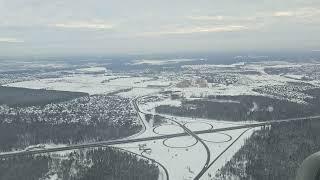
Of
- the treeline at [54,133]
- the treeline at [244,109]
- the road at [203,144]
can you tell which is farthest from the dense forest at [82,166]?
the treeline at [244,109]

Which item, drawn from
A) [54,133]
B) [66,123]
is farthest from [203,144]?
[66,123]

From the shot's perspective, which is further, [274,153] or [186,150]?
[186,150]

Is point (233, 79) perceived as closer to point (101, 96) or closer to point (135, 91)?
point (135, 91)

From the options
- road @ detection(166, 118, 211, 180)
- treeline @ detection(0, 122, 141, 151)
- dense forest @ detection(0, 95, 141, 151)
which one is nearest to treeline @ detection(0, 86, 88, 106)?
dense forest @ detection(0, 95, 141, 151)

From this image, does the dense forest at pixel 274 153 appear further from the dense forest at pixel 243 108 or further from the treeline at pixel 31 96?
the treeline at pixel 31 96

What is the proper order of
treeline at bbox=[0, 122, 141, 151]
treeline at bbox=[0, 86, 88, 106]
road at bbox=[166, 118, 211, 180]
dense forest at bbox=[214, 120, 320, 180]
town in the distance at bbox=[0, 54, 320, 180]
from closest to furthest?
dense forest at bbox=[214, 120, 320, 180], road at bbox=[166, 118, 211, 180], town in the distance at bbox=[0, 54, 320, 180], treeline at bbox=[0, 122, 141, 151], treeline at bbox=[0, 86, 88, 106]

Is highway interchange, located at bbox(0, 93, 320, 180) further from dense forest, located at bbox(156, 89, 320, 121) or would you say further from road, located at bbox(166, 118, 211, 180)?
dense forest, located at bbox(156, 89, 320, 121)

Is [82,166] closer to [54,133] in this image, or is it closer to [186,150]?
[186,150]
